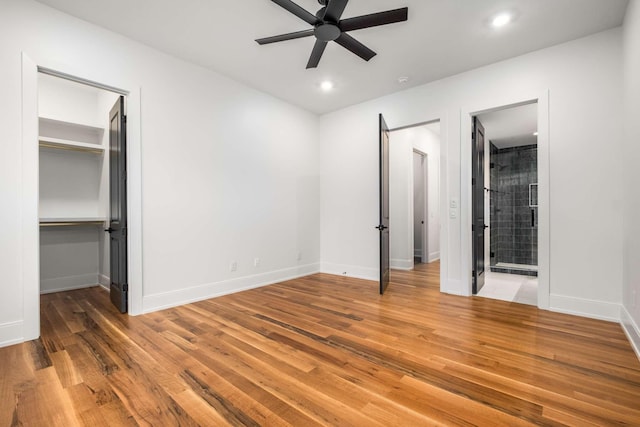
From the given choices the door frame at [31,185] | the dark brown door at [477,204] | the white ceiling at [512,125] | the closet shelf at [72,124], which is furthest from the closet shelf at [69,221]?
the white ceiling at [512,125]

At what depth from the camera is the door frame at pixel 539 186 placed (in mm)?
3340

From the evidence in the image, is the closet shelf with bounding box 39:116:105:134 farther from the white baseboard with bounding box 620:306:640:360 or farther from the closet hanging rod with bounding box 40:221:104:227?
the white baseboard with bounding box 620:306:640:360

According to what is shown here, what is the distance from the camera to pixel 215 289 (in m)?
3.91

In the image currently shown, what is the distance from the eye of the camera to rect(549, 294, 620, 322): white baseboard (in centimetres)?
297

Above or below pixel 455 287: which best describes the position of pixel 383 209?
above

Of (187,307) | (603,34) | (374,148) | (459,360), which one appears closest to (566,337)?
(459,360)

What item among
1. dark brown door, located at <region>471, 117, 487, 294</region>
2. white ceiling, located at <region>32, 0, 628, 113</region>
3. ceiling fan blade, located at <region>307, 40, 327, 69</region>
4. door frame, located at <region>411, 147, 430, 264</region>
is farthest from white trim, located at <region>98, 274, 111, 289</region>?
door frame, located at <region>411, 147, 430, 264</region>

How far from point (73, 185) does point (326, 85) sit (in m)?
4.07

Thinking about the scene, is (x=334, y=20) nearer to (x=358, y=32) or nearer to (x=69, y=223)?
(x=358, y=32)

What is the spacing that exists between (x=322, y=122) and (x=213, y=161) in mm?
2408

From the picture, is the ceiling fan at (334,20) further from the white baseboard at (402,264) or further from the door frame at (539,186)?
the white baseboard at (402,264)

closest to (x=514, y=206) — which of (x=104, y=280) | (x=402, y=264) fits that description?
(x=402, y=264)

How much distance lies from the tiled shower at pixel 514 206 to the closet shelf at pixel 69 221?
729 cm

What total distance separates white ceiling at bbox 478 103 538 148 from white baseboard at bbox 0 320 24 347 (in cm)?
570
